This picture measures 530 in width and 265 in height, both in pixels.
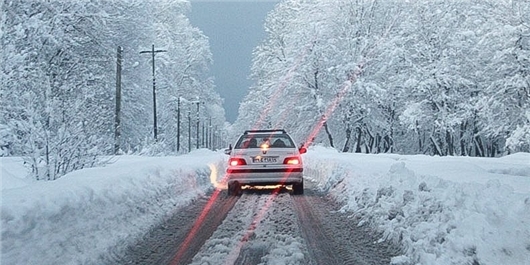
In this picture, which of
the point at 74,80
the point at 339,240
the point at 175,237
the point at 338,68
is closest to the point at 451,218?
the point at 339,240

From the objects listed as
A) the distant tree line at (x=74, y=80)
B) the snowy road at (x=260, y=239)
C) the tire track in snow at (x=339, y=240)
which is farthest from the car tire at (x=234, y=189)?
the distant tree line at (x=74, y=80)

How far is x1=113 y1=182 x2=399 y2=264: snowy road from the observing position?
5.77 m

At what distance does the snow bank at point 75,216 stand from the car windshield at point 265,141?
14.0 feet

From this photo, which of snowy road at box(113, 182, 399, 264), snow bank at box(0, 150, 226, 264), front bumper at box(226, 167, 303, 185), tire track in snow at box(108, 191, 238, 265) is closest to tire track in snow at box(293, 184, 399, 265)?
snowy road at box(113, 182, 399, 264)

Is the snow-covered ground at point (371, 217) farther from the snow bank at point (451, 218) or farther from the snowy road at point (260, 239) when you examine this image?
the snowy road at point (260, 239)

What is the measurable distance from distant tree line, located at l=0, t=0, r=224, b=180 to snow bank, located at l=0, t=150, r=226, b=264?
1.54 metres

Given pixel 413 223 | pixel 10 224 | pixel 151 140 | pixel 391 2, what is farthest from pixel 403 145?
pixel 10 224

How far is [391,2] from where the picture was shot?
38688 millimetres

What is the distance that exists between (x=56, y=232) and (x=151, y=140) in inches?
1036

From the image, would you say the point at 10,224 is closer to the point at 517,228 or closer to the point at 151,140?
the point at 517,228

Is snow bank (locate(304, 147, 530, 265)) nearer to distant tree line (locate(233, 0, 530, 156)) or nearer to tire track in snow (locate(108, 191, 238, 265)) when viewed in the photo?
tire track in snow (locate(108, 191, 238, 265))

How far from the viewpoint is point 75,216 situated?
564 cm

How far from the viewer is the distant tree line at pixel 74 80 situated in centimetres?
1099

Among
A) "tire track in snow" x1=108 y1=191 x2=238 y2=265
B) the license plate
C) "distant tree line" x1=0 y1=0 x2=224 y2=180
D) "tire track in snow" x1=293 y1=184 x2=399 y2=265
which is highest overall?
"distant tree line" x1=0 y1=0 x2=224 y2=180
